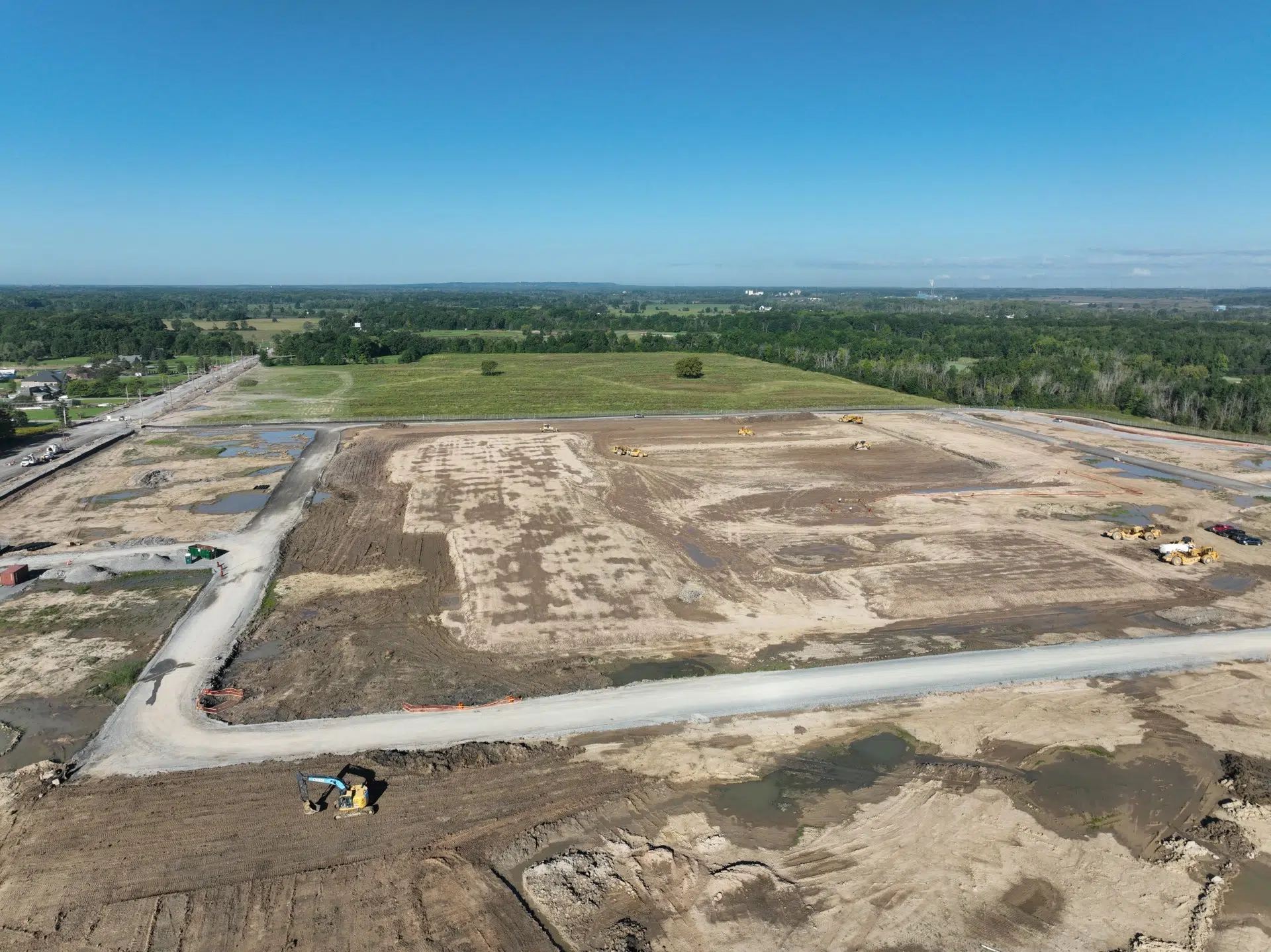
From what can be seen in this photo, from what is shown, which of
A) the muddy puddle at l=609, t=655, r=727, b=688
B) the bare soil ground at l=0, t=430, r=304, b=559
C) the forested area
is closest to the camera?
the muddy puddle at l=609, t=655, r=727, b=688

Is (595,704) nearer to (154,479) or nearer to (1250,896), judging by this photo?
(1250,896)

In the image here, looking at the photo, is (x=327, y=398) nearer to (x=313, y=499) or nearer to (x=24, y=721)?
(x=313, y=499)

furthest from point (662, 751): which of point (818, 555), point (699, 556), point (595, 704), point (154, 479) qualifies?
point (154, 479)

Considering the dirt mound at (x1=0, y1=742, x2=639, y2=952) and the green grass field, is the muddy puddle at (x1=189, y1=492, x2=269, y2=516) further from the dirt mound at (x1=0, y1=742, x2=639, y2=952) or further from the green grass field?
the green grass field

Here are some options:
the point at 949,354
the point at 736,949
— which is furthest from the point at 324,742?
the point at 949,354

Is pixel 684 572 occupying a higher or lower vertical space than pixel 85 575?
lower

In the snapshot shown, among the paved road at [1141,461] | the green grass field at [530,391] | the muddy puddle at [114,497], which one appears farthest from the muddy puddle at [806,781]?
the green grass field at [530,391]

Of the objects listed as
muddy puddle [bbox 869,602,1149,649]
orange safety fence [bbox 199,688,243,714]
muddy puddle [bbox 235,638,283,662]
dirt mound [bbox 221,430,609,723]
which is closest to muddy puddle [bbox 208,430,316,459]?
dirt mound [bbox 221,430,609,723]
